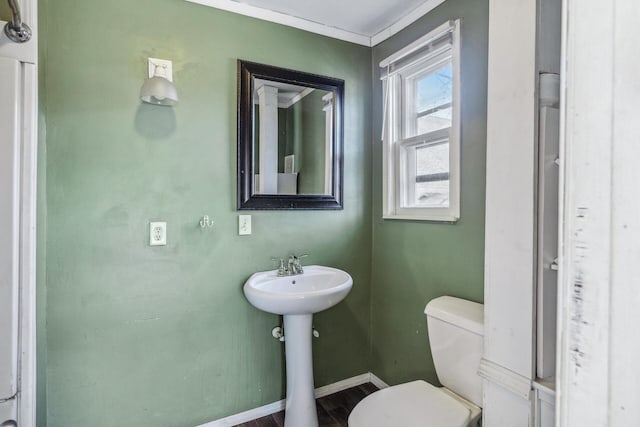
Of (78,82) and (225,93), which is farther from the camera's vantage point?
(225,93)

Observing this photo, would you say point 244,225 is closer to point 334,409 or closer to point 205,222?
point 205,222

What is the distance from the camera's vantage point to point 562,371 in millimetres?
602

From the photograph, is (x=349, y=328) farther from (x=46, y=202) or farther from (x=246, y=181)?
(x=46, y=202)

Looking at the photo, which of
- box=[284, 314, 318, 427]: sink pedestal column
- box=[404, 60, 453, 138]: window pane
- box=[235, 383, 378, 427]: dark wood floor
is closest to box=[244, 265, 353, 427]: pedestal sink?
box=[284, 314, 318, 427]: sink pedestal column

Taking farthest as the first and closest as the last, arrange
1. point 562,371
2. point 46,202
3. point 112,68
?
1. point 112,68
2. point 46,202
3. point 562,371

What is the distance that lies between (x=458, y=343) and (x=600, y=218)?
1018mm

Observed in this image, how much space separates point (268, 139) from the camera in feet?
6.24

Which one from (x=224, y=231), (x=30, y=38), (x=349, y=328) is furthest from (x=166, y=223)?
(x=349, y=328)

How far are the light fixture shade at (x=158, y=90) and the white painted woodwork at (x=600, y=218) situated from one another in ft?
4.80

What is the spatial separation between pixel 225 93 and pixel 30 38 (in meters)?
0.85

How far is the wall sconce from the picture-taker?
4.88 ft

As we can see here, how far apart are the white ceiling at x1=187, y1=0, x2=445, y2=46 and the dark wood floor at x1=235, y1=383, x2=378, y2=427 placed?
2243mm

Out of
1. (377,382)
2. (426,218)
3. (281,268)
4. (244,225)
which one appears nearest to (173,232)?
(244,225)

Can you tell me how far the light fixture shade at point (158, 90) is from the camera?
148 centimetres
